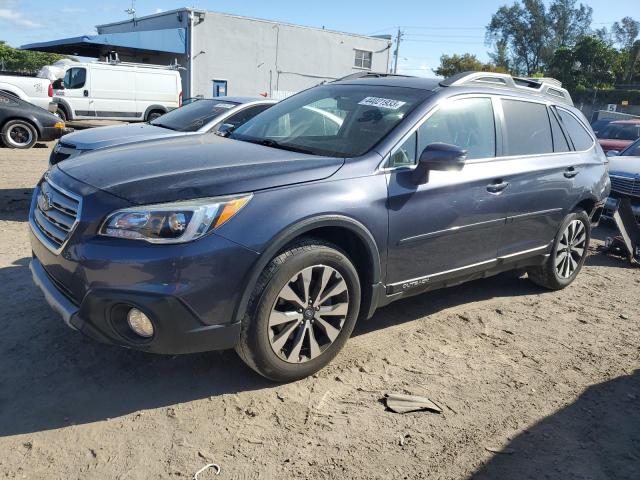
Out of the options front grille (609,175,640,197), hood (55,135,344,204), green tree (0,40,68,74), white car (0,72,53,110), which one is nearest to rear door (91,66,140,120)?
white car (0,72,53,110)

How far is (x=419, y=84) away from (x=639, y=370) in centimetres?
253

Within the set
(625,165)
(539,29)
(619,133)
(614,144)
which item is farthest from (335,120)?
(539,29)

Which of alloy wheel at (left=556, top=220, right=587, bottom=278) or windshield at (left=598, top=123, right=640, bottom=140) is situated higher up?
windshield at (left=598, top=123, right=640, bottom=140)

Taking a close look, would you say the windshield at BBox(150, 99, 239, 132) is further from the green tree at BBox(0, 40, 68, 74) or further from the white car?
the green tree at BBox(0, 40, 68, 74)

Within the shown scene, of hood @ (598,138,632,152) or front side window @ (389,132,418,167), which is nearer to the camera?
front side window @ (389,132,418,167)

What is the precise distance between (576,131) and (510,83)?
102 cm

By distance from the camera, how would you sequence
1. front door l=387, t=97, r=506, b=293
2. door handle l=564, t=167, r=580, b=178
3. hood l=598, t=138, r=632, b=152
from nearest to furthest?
front door l=387, t=97, r=506, b=293 → door handle l=564, t=167, r=580, b=178 → hood l=598, t=138, r=632, b=152

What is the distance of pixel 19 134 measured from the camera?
12.6 metres

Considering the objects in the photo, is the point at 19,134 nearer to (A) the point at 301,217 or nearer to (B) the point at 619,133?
(A) the point at 301,217

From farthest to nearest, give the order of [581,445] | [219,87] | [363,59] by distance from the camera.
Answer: [363,59] → [219,87] → [581,445]

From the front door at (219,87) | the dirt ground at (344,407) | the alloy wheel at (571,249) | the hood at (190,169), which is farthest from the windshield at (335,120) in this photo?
the front door at (219,87)

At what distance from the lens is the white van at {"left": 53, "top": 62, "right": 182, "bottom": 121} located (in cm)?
1856

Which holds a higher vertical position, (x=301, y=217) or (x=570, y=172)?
(x=570, y=172)

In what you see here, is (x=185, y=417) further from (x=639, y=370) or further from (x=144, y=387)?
(x=639, y=370)
